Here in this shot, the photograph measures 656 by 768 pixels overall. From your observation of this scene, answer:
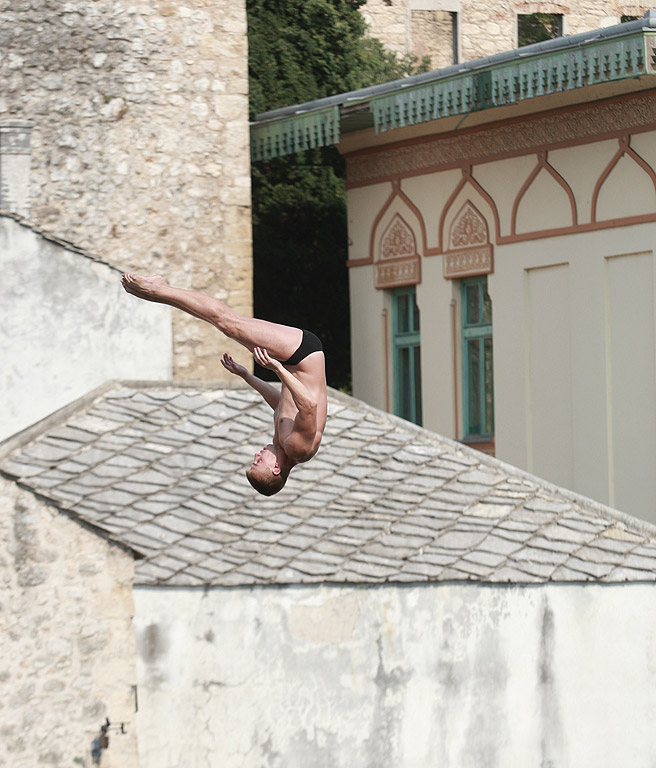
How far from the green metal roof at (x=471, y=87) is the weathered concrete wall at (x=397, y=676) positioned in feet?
16.1

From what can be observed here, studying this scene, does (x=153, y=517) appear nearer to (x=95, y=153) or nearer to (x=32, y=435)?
(x=32, y=435)

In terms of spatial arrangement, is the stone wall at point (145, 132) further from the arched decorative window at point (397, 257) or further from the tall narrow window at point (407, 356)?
the tall narrow window at point (407, 356)

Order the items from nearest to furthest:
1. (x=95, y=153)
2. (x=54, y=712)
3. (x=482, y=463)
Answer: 1. (x=54, y=712)
2. (x=482, y=463)
3. (x=95, y=153)

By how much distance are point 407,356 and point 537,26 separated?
10.1 metres

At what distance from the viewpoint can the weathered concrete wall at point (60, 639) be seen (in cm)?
1349

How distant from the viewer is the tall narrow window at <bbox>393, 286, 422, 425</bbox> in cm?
1920

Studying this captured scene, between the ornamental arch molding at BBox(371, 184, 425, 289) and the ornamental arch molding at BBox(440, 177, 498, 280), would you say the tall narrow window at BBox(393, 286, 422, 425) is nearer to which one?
the ornamental arch molding at BBox(371, 184, 425, 289)

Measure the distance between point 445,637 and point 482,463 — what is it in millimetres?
Answer: 2220

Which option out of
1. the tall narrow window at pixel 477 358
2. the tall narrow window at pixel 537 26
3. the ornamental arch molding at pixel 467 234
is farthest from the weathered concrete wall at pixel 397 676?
the tall narrow window at pixel 537 26

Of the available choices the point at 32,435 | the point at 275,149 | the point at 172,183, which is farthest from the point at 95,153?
the point at 32,435

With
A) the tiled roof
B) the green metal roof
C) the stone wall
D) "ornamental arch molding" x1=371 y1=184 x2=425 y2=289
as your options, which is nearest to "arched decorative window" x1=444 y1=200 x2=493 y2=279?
"ornamental arch molding" x1=371 y1=184 x2=425 y2=289

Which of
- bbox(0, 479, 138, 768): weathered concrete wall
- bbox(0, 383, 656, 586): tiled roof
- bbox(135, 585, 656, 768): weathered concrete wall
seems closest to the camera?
bbox(0, 479, 138, 768): weathered concrete wall

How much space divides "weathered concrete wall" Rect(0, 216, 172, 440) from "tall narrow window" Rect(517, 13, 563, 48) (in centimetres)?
1286

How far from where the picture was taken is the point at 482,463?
51.6ft
